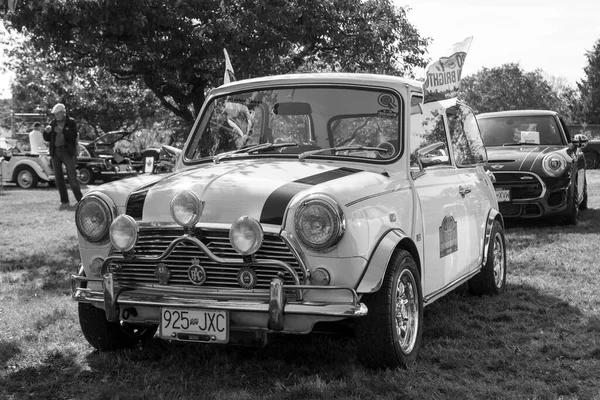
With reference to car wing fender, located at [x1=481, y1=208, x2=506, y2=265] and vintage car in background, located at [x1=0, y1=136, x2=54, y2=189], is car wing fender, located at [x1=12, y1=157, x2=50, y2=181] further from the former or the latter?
car wing fender, located at [x1=481, y1=208, x2=506, y2=265]

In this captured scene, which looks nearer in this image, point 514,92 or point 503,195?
point 503,195

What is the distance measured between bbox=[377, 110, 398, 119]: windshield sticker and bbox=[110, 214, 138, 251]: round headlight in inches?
68.0

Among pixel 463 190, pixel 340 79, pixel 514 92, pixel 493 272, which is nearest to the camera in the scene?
pixel 340 79

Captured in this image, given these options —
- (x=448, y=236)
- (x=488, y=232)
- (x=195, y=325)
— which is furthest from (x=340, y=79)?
(x=488, y=232)

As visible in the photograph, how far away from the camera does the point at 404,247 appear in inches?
173

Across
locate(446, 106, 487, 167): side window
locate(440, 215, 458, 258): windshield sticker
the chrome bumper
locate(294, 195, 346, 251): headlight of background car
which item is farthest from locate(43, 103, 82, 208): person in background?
locate(294, 195, 346, 251): headlight of background car

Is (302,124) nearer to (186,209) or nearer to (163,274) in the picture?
(186,209)

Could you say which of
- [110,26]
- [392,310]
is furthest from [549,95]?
[392,310]

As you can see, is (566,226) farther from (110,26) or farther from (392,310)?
(392,310)

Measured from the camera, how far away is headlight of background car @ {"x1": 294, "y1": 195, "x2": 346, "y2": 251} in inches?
152

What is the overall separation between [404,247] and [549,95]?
Answer: 248 ft

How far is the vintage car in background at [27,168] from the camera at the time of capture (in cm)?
2255

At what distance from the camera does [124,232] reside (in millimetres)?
4215

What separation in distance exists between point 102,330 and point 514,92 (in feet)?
241
